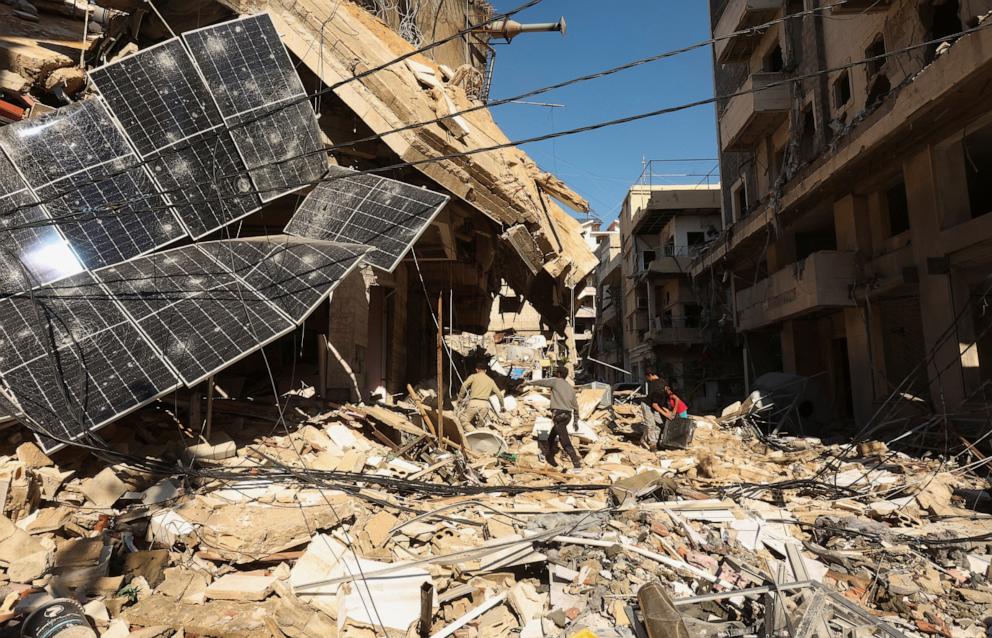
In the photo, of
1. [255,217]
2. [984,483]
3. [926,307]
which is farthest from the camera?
[926,307]

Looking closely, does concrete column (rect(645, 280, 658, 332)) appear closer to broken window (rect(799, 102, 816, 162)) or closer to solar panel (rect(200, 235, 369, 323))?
broken window (rect(799, 102, 816, 162))

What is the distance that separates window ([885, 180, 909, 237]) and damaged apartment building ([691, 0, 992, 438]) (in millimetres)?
46

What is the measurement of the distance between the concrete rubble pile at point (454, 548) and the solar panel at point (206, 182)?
3.17 meters

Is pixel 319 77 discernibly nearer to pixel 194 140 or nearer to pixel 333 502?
pixel 194 140

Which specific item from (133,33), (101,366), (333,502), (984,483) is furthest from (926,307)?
(133,33)

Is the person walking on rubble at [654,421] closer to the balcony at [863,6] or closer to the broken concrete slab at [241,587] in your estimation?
the broken concrete slab at [241,587]

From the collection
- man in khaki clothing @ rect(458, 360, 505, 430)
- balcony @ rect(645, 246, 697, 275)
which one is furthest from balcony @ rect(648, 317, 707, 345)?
man in khaki clothing @ rect(458, 360, 505, 430)

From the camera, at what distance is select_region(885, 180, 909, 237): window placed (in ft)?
56.1

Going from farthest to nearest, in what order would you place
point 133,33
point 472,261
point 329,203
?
point 472,261
point 133,33
point 329,203

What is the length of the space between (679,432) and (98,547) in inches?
394

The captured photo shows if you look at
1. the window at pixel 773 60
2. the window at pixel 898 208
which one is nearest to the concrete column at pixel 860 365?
the window at pixel 898 208

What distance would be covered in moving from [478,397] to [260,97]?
7.31 metres

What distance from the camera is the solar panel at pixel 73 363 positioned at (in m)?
6.38

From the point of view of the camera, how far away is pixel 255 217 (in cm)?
1195
